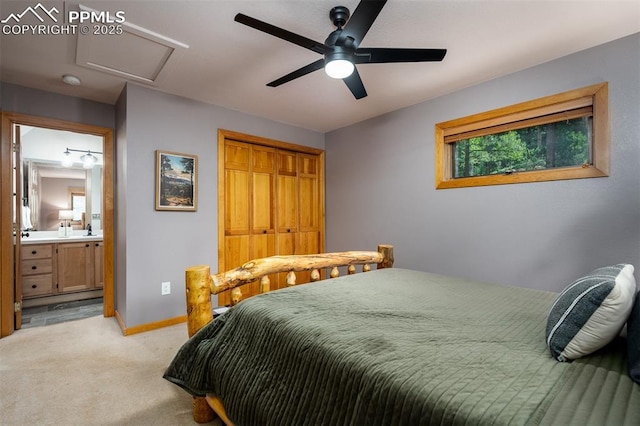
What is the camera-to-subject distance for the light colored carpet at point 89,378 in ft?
5.37

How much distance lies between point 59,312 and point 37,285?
585 mm

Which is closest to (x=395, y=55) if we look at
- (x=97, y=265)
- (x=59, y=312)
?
(x=59, y=312)

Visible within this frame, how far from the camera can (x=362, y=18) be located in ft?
4.75

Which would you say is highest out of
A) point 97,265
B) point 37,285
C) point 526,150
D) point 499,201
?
point 526,150

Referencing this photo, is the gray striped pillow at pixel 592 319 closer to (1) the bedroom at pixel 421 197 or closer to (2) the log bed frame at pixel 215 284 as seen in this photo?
(2) the log bed frame at pixel 215 284

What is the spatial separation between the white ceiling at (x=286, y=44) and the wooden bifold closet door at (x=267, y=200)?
81 cm

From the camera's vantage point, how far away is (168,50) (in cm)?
219

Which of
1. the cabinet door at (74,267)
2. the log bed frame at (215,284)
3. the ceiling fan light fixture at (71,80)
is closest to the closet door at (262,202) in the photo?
the ceiling fan light fixture at (71,80)

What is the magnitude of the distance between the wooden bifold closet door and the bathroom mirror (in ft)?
7.45

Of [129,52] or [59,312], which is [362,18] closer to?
[129,52]

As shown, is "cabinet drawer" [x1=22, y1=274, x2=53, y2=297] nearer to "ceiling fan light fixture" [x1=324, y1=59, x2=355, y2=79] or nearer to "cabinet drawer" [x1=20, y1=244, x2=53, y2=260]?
"cabinet drawer" [x1=20, y1=244, x2=53, y2=260]

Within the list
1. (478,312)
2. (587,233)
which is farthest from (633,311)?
(587,233)

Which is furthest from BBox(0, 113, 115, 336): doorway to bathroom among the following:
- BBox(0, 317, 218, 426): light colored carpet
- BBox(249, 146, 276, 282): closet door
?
BBox(249, 146, 276, 282): closet door

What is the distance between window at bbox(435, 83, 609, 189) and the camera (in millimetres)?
2178
